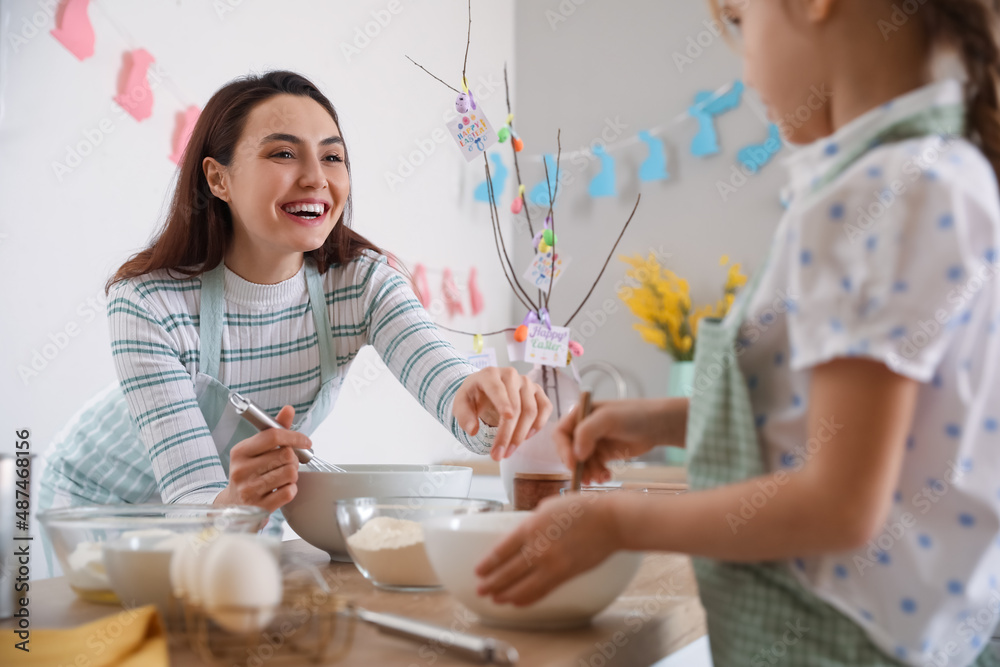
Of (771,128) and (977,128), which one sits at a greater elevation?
(771,128)

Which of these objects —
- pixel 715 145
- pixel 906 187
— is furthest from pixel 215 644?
pixel 715 145

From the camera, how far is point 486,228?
330 cm

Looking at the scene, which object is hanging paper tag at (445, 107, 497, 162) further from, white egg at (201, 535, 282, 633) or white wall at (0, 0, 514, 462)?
white egg at (201, 535, 282, 633)

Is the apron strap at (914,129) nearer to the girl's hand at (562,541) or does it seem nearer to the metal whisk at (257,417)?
the girl's hand at (562,541)

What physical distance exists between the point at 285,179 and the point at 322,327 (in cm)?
25

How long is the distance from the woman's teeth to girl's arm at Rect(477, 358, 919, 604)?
3.16 ft

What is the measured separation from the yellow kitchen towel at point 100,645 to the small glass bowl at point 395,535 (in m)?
0.21

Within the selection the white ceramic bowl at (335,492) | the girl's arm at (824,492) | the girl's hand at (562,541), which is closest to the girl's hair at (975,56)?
the girl's arm at (824,492)

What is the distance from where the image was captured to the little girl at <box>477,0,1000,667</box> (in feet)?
1.66

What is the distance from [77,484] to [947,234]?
138 cm

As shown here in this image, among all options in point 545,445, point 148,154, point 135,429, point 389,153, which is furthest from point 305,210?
point 389,153

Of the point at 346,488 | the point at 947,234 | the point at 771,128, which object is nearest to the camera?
the point at 947,234

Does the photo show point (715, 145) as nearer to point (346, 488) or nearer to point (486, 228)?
point (486, 228)

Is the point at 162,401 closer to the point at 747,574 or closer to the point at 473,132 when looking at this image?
the point at 473,132
